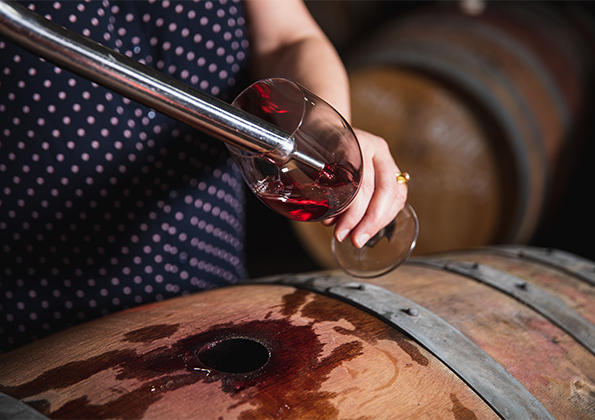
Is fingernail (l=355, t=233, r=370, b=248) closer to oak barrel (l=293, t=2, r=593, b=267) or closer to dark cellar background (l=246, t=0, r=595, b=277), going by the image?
oak barrel (l=293, t=2, r=593, b=267)

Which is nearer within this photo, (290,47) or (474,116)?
(290,47)

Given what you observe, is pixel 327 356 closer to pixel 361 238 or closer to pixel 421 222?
pixel 361 238

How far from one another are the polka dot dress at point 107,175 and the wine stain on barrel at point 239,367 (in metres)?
0.32

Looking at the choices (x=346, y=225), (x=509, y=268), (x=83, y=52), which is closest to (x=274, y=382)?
(x=346, y=225)

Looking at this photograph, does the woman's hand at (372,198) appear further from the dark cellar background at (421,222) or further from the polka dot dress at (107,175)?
the dark cellar background at (421,222)

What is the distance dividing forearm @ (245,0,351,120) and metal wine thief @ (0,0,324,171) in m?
0.36

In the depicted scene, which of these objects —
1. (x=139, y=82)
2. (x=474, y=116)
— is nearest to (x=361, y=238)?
(x=139, y=82)

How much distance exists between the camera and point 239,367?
1.87 feet

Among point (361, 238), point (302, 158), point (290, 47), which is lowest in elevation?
point (361, 238)

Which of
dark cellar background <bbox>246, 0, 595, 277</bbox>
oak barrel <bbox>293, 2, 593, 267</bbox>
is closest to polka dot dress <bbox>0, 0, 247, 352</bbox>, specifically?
oak barrel <bbox>293, 2, 593, 267</bbox>

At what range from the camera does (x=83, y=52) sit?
35 cm

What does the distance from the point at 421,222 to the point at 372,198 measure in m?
1.20

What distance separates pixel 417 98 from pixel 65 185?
48.5 inches

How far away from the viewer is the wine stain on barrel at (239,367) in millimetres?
443
